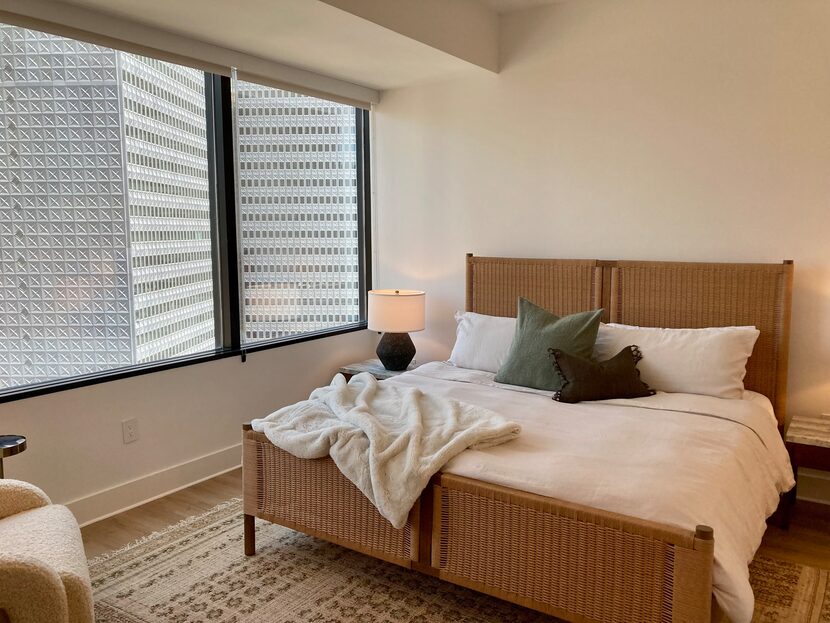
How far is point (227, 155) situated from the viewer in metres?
3.66

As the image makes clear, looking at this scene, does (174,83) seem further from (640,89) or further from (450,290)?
(640,89)

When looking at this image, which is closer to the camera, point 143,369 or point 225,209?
point 143,369

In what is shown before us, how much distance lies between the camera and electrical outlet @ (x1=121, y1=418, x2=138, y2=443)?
125 inches

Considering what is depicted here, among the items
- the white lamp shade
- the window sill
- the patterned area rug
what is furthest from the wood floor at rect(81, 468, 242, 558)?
the white lamp shade

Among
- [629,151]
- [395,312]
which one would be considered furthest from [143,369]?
[629,151]

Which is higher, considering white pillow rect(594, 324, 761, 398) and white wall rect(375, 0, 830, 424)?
white wall rect(375, 0, 830, 424)

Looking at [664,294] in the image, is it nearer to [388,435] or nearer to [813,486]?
[813,486]

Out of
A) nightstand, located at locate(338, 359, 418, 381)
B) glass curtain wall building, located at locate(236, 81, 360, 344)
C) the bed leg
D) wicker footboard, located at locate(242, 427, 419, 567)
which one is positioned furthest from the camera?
nightstand, located at locate(338, 359, 418, 381)

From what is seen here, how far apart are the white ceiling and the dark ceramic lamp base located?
1.59 m

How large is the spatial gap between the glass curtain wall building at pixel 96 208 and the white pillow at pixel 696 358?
7.28 ft

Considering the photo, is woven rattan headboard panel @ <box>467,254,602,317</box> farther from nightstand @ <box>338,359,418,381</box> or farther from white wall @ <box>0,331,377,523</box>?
white wall @ <box>0,331,377,523</box>

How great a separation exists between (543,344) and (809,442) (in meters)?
1.19

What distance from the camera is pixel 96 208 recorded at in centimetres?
308

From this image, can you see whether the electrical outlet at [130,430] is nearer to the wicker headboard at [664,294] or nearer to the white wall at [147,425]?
the white wall at [147,425]
